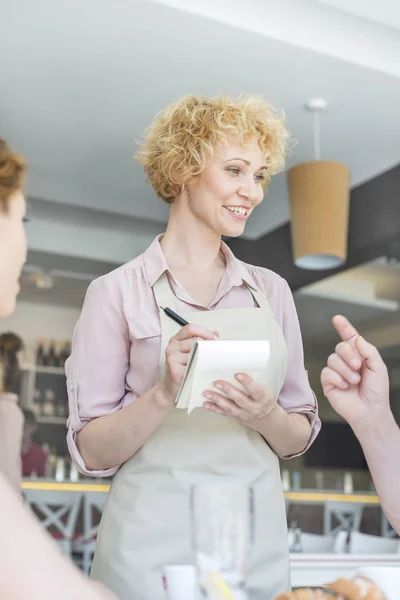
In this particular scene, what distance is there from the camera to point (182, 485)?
1.38 metres

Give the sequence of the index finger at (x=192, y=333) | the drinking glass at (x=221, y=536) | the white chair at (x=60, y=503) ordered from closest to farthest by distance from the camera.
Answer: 1. the drinking glass at (x=221, y=536)
2. the index finger at (x=192, y=333)
3. the white chair at (x=60, y=503)

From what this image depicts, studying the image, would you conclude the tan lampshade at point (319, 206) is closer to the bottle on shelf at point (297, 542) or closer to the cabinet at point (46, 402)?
the bottle on shelf at point (297, 542)

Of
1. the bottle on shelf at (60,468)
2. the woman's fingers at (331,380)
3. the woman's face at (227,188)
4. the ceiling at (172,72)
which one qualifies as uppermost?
the ceiling at (172,72)

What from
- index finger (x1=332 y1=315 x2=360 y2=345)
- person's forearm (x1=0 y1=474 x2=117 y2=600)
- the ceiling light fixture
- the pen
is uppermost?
the ceiling light fixture

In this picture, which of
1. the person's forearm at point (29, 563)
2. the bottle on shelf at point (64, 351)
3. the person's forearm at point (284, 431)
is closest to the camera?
the person's forearm at point (29, 563)

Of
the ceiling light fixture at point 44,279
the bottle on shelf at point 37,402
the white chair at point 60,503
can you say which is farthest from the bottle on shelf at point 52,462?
the white chair at point 60,503

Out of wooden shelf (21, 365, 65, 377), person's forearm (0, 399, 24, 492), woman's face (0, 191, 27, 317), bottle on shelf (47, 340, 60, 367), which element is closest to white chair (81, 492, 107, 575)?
person's forearm (0, 399, 24, 492)

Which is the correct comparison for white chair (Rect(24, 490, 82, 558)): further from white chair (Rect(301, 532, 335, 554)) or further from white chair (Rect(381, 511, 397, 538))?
white chair (Rect(381, 511, 397, 538))

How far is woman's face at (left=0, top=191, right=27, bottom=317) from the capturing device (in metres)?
0.90

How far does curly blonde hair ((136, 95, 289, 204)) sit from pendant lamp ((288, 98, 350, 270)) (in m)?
2.43

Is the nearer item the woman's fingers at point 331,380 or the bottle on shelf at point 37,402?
the woman's fingers at point 331,380

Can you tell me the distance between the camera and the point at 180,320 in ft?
4.67

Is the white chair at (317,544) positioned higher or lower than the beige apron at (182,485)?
lower

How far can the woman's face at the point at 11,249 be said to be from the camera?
2.97 feet
